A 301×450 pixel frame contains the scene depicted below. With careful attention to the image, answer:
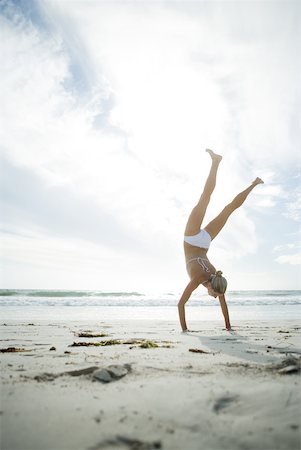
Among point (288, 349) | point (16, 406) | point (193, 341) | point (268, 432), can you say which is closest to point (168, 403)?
point (268, 432)

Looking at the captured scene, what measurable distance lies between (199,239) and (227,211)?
3.59 feet

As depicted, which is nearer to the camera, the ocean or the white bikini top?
the white bikini top

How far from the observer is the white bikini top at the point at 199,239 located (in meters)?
6.68

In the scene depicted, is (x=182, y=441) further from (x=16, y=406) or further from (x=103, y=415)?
(x=16, y=406)

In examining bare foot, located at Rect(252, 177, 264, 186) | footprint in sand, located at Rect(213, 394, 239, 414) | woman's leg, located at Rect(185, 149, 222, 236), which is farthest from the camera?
bare foot, located at Rect(252, 177, 264, 186)

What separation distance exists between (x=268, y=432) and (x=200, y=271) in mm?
4719

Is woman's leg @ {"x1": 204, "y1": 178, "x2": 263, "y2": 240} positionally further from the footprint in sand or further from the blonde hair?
the footprint in sand

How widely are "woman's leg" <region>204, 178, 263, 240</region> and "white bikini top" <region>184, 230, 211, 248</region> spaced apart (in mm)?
384

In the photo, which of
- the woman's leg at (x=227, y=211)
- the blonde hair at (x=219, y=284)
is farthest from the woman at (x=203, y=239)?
the blonde hair at (x=219, y=284)

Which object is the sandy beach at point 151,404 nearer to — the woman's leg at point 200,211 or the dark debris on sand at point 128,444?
the dark debris on sand at point 128,444

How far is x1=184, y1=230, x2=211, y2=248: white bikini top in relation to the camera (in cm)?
668

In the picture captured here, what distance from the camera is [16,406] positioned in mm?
1929

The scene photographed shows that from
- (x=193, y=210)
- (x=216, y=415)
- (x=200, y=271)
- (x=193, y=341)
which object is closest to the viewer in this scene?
(x=216, y=415)

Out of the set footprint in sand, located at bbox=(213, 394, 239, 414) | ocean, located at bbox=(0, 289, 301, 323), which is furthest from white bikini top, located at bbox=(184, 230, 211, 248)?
footprint in sand, located at bbox=(213, 394, 239, 414)
